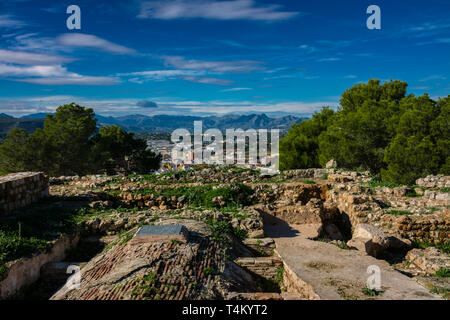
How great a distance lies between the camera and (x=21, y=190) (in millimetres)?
8492

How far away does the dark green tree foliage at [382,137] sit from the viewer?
14.8 meters

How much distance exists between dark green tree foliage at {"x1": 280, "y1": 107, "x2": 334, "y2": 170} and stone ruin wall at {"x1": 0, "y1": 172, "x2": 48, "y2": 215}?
Answer: 15.1 metres

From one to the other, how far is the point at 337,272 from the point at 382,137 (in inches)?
570

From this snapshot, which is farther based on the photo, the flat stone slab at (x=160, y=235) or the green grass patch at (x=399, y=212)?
the green grass patch at (x=399, y=212)

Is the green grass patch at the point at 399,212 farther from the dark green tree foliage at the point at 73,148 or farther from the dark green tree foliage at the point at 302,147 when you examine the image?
the dark green tree foliage at the point at 73,148

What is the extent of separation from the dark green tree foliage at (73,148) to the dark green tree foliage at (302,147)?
10.4 meters

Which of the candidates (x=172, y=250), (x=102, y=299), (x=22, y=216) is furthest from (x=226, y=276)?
(x=22, y=216)

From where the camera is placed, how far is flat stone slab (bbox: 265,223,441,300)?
469cm

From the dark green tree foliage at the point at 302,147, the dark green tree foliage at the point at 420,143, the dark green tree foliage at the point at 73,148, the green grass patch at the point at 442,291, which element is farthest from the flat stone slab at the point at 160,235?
the dark green tree foliage at the point at 302,147

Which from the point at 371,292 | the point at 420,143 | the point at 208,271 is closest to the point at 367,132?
the point at 420,143

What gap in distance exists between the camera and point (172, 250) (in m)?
5.39

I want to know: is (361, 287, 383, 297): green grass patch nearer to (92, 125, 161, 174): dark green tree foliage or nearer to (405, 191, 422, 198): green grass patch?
(405, 191, 422, 198): green grass patch

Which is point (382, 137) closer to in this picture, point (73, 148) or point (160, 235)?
point (160, 235)

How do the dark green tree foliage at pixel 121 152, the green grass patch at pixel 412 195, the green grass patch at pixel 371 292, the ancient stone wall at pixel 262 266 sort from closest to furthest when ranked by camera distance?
the green grass patch at pixel 371 292 < the ancient stone wall at pixel 262 266 < the green grass patch at pixel 412 195 < the dark green tree foliage at pixel 121 152
